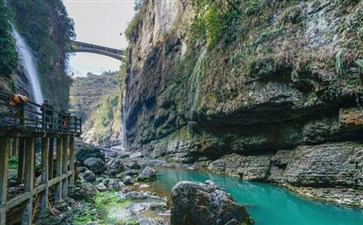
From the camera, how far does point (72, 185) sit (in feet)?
44.6

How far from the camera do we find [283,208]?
11695 mm

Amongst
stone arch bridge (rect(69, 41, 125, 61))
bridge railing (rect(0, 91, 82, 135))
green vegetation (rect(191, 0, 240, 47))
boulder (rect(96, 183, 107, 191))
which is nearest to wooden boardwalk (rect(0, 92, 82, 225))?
bridge railing (rect(0, 91, 82, 135))

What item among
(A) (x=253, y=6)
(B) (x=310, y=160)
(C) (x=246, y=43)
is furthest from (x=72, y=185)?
(A) (x=253, y=6)

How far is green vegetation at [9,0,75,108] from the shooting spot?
104ft

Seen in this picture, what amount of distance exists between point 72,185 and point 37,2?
2791 cm

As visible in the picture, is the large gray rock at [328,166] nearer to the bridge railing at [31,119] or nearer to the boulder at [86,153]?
the bridge railing at [31,119]

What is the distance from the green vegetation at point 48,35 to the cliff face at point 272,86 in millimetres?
17239

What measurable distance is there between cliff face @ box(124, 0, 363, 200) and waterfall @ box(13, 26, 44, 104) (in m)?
15.7

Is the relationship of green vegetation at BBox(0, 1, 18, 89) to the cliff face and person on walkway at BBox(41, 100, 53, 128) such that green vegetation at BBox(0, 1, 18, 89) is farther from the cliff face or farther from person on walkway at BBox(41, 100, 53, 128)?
the cliff face

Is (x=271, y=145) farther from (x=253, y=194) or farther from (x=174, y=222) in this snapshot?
(x=174, y=222)

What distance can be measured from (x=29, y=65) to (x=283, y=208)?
30147 mm

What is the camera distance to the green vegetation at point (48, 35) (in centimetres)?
3159

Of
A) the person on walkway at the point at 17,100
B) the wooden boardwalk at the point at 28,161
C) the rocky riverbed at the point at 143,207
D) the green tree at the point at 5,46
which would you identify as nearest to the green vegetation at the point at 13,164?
the rocky riverbed at the point at 143,207

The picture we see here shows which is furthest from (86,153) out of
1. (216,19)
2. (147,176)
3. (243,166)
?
(216,19)
